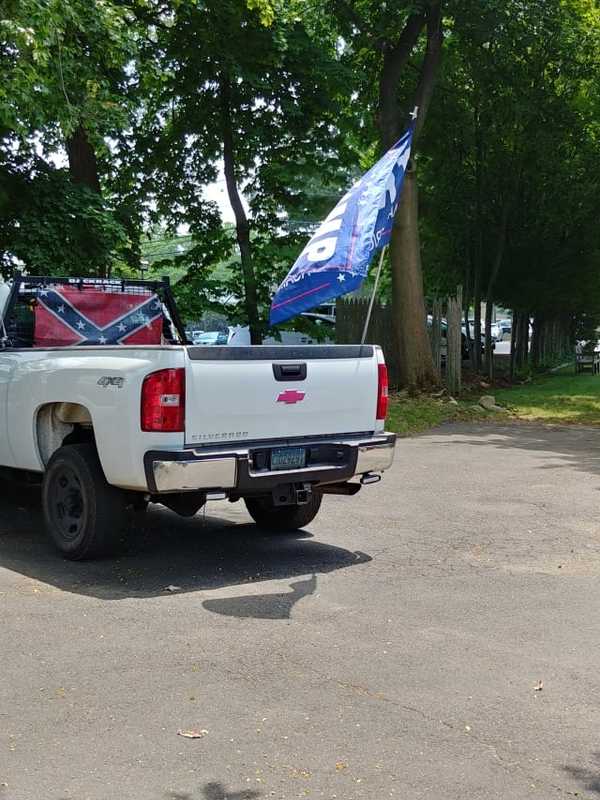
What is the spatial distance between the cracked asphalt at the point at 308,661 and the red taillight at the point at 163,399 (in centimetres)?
105

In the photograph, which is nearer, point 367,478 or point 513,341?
point 367,478

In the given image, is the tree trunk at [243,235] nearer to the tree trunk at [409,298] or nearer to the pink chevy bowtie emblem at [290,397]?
the tree trunk at [409,298]

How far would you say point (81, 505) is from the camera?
7008 mm

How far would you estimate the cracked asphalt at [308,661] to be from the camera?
12.6 ft

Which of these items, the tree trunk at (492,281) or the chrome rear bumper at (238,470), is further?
the tree trunk at (492,281)

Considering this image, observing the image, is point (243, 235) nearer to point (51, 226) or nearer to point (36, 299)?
point (51, 226)

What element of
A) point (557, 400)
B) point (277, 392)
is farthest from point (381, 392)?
point (557, 400)

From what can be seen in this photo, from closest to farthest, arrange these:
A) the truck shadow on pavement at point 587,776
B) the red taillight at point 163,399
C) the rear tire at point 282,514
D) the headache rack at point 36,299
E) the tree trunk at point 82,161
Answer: the truck shadow on pavement at point 587,776, the red taillight at point 163,399, the rear tire at point 282,514, the headache rack at point 36,299, the tree trunk at point 82,161

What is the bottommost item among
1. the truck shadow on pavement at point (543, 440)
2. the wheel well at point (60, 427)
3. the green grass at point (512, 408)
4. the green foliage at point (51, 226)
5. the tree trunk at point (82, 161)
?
the truck shadow on pavement at point (543, 440)

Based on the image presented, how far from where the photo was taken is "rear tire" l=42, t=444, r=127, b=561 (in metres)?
6.82

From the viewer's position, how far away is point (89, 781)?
3.72 meters

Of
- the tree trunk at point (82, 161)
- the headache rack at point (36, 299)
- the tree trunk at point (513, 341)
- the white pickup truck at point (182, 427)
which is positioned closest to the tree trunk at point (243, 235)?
the tree trunk at point (82, 161)

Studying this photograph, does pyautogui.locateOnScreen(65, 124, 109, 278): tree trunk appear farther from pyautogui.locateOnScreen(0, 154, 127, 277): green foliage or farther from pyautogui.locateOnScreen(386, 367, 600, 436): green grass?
pyautogui.locateOnScreen(386, 367, 600, 436): green grass

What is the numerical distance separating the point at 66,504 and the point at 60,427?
62 cm
